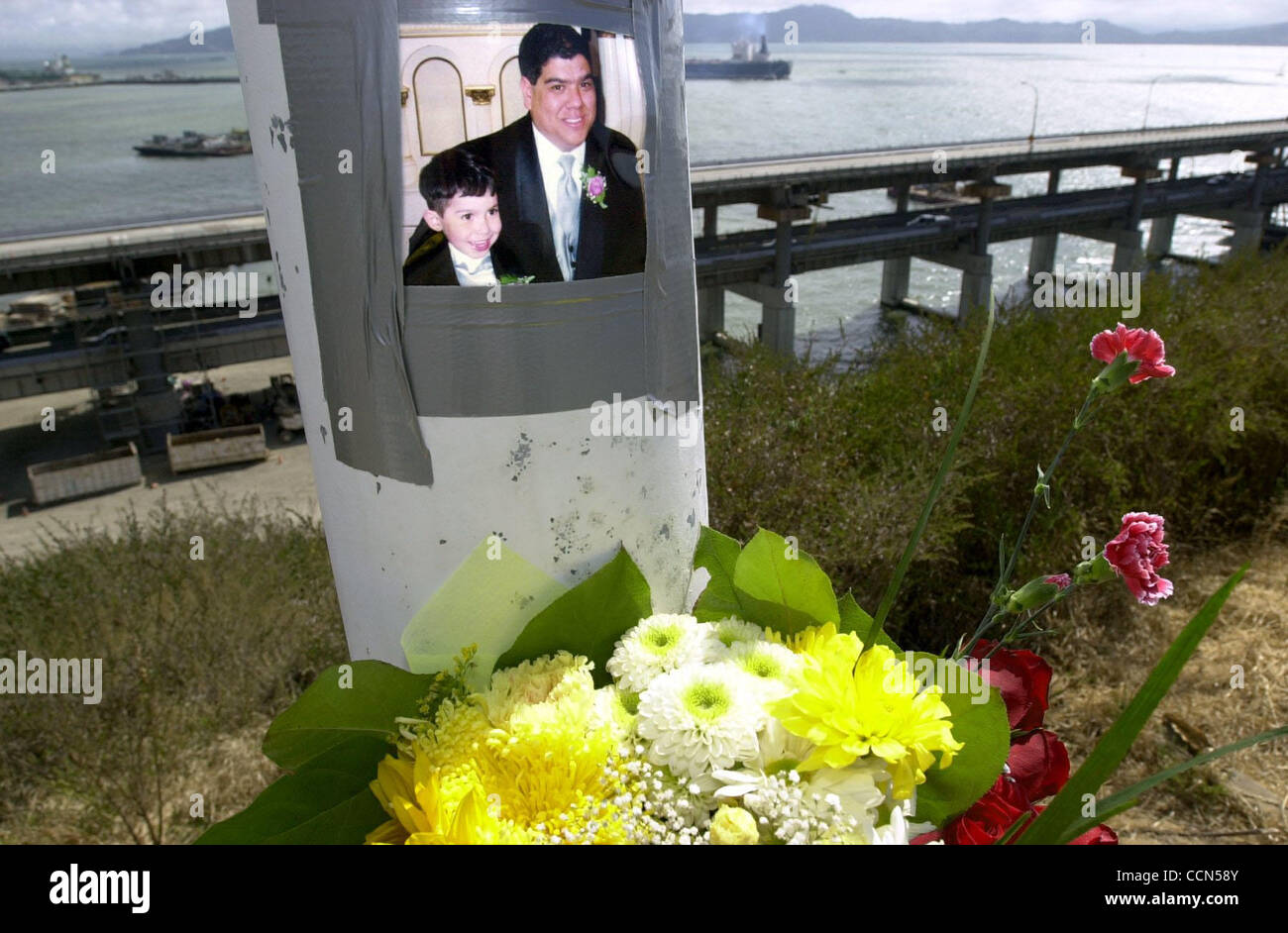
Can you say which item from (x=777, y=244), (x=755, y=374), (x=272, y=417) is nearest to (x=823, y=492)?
(x=755, y=374)

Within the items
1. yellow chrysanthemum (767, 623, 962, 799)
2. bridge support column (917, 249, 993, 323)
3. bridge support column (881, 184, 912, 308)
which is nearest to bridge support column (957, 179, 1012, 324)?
bridge support column (917, 249, 993, 323)

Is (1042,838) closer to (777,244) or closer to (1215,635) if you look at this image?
(1215,635)

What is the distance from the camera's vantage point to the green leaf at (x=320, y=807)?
5.07 feet

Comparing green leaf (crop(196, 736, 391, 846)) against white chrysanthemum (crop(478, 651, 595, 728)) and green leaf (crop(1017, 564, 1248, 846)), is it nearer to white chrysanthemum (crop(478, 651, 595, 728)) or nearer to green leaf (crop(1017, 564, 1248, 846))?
white chrysanthemum (crop(478, 651, 595, 728))

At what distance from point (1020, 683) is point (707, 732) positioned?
3.04 ft

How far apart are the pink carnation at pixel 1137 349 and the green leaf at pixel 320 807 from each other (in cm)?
151

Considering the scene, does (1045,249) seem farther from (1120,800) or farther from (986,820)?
(1120,800)

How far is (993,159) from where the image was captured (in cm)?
4209

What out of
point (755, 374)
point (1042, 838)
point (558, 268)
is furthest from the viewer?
point (755, 374)

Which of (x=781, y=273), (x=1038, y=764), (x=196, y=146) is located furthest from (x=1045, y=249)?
(x=196, y=146)

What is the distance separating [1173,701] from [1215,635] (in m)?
0.96

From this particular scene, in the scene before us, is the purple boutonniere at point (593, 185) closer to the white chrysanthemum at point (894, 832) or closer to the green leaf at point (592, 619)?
the green leaf at point (592, 619)

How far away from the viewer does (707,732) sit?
1.42 meters

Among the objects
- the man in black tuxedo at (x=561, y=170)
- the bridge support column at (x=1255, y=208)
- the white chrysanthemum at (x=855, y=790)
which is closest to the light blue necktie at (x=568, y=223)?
the man in black tuxedo at (x=561, y=170)
